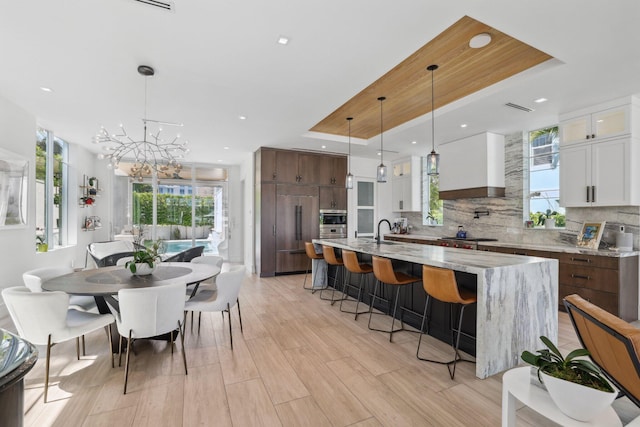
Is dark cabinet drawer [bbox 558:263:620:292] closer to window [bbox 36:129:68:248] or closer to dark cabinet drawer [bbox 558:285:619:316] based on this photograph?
dark cabinet drawer [bbox 558:285:619:316]

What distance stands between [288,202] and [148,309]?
14.4 feet

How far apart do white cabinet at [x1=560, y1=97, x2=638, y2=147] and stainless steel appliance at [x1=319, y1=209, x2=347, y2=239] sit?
4.28 meters

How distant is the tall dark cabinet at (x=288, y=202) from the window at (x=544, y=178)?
3860mm

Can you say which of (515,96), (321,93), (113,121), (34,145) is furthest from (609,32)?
(34,145)

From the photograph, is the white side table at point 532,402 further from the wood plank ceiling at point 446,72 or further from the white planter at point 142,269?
the white planter at point 142,269

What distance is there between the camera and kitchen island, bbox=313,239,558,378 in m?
2.35

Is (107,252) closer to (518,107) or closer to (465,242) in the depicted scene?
(465,242)

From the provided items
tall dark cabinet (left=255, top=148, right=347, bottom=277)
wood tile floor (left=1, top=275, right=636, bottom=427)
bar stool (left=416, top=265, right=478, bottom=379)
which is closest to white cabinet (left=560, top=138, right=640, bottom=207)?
wood tile floor (left=1, top=275, right=636, bottom=427)

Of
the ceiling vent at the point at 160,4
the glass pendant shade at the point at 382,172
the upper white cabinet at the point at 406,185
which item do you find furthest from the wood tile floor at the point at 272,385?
the upper white cabinet at the point at 406,185

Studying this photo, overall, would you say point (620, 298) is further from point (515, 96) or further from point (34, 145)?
point (34, 145)

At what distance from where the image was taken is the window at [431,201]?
691 cm

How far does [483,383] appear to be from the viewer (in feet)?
7.55

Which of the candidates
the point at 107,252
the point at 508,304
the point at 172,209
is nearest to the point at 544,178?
the point at 508,304

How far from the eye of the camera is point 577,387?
3.38ft
